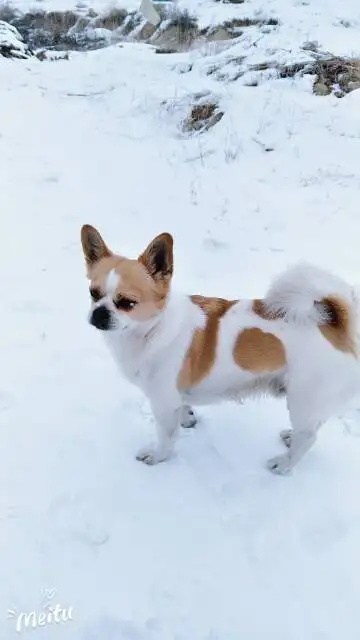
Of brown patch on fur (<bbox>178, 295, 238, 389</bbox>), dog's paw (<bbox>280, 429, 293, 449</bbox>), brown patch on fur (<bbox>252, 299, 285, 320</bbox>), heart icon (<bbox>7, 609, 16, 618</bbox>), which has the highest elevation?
brown patch on fur (<bbox>252, 299, 285, 320</bbox>)

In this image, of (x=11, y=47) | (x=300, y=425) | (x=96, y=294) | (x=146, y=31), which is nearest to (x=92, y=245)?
(x=96, y=294)

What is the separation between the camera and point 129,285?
2244 mm

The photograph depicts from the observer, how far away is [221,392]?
2.62 metres

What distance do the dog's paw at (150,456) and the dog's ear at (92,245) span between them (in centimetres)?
120

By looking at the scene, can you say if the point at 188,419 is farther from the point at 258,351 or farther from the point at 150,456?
the point at 258,351

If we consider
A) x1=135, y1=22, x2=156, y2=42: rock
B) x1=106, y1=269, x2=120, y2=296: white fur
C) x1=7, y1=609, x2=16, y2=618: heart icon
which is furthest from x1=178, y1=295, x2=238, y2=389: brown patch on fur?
x1=135, y1=22, x2=156, y2=42: rock

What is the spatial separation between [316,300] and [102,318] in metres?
1.08

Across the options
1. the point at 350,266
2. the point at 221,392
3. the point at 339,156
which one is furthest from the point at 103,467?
the point at 339,156

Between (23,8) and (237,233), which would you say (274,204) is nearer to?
(237,233)

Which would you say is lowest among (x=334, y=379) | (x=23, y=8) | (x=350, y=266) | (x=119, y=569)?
(x=119, y=569)

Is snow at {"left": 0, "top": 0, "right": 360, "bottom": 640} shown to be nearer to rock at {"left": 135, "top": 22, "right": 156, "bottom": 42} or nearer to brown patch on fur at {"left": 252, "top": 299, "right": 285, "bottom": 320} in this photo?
brown patch on fur at {"left": 252, "top": 299, "right": 285, "bottom": 320}

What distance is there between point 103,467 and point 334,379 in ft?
4.73

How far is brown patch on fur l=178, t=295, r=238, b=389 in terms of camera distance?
250 cm

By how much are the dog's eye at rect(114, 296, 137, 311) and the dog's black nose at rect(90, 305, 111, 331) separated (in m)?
0.06
